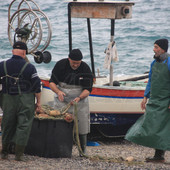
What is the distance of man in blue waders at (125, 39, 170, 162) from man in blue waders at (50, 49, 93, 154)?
944 millimetres

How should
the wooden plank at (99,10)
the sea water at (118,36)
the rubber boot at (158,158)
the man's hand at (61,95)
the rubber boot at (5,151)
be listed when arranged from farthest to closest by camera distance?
the sea water at (118,36), the wooden plank at (99,10), the rubber boot at (158,158), the man's hand at (61,95), the rubber boot at (5,151)

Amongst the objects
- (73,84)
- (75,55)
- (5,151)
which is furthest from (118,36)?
(5,151)

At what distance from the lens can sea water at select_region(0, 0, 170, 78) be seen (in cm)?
2307

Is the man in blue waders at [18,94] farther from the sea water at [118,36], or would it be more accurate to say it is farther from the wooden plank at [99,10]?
the sea water at [118,36]

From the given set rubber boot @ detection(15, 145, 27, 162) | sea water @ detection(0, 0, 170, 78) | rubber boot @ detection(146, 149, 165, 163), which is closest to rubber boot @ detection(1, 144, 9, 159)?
rubber boot @ detection(15, 145, 27, 162)

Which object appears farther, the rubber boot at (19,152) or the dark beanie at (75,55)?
the dark beanie at (75,55)

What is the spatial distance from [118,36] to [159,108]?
23.3 meters

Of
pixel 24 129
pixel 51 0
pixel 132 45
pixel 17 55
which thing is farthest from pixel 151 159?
pixel 51 0

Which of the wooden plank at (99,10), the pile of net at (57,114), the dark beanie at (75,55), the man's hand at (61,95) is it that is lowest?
the pile of net at (57,114)

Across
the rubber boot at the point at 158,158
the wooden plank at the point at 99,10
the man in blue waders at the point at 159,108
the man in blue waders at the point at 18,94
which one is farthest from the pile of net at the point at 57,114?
the wooden plank at the point at 99,10

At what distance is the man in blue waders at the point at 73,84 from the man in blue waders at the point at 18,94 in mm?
709

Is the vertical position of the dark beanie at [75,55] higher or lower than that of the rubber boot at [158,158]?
higher

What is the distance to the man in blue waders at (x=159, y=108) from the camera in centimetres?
648

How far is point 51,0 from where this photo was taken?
41.6 metres
